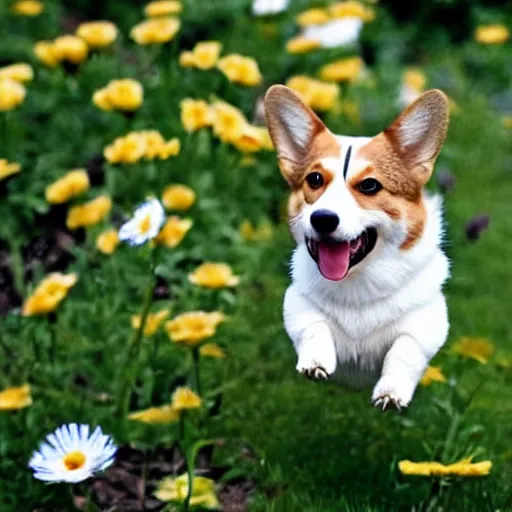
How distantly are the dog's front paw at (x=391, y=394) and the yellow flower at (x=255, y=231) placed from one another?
95.9 inches

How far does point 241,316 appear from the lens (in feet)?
13.0

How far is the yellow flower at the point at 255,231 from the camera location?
4.44m

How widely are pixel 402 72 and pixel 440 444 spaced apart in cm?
351

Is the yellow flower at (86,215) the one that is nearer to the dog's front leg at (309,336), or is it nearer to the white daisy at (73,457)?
the white daisy at (73,457)

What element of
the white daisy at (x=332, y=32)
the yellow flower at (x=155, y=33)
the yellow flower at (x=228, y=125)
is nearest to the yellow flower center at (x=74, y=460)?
the yellow flower at (x=228, y=125)

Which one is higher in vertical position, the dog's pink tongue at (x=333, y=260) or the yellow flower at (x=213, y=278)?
the dog's pink tongue at (x=333, y=260)

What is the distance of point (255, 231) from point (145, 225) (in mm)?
1962

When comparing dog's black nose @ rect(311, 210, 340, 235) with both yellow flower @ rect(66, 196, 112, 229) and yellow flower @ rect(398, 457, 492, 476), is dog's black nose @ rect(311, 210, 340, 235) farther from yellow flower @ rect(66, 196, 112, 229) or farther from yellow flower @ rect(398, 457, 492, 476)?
yellow flower @ rect(66, 196, 112, 229)

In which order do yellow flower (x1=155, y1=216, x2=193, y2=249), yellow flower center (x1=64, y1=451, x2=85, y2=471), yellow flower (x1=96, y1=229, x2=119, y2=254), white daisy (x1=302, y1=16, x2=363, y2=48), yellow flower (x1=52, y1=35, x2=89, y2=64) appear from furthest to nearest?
white daisy (x1=302, y1=16, x2=363, y2=48) < yellow flower (x1=52, y1=35, x2=89, y2=64) < yellow flower (x1=96, y1=229, x2=119, y2=254) < yellow flower (x1=155, y1=216, x2=193, y2=249) < yellow flower center (x1=64, y1=451, x2=85, y2=471)

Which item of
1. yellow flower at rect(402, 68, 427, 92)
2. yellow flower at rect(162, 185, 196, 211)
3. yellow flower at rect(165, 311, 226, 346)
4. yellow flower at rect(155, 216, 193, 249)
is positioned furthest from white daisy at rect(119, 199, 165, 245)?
yellow flower at rect(402, 68, 427, 92)

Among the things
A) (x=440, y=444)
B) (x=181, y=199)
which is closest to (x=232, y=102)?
(x=181, y=199)

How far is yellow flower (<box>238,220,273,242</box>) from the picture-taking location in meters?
4.44

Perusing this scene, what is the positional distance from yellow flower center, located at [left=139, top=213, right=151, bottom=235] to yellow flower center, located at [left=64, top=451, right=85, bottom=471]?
0.49m

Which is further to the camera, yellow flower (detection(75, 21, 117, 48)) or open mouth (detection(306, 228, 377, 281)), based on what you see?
yellow flower (detection(75, 21, 117, 48))
